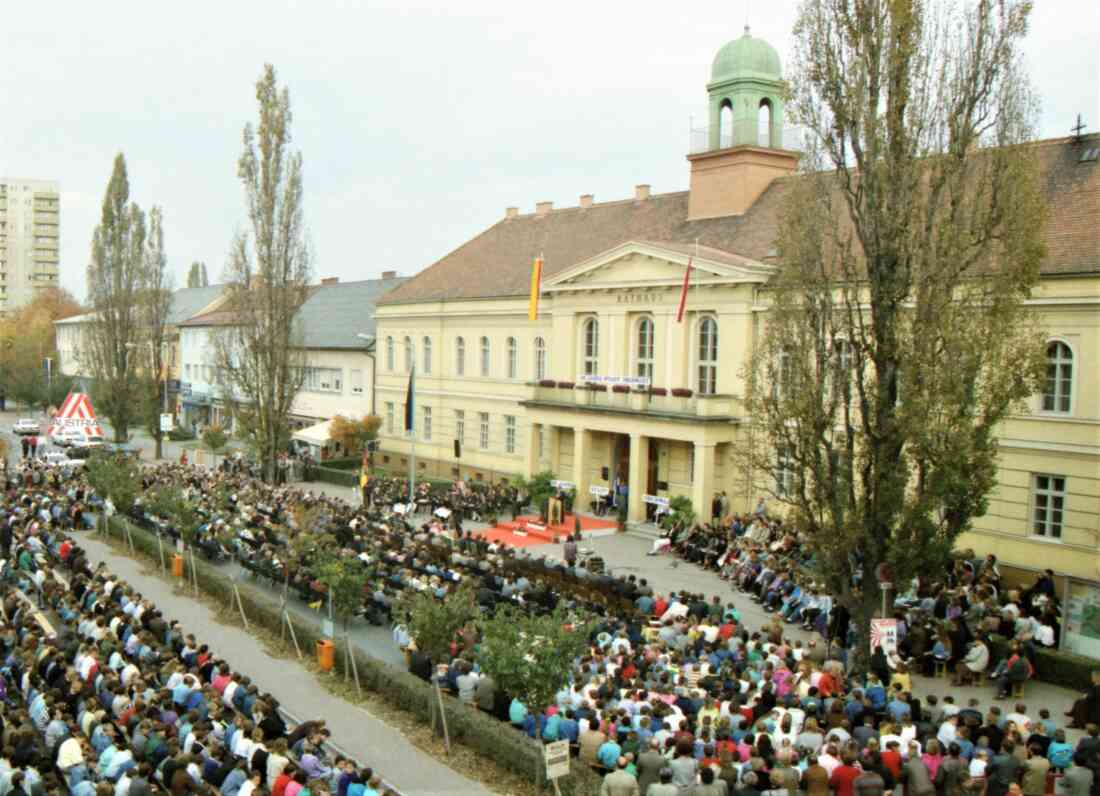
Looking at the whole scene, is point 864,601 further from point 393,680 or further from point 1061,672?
point 393,680

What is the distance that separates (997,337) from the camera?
20438 mm

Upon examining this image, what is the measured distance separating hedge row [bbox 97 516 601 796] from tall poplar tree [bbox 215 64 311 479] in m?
19.9

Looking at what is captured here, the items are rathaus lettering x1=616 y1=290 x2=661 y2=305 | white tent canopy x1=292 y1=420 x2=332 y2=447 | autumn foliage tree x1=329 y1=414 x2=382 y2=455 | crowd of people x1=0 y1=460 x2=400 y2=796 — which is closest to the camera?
crowd of people x1=0 y1=460 x2=400 y2=796

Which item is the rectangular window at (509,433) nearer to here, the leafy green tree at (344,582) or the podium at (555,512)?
the podium at (555,512)

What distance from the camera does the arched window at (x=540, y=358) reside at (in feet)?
148

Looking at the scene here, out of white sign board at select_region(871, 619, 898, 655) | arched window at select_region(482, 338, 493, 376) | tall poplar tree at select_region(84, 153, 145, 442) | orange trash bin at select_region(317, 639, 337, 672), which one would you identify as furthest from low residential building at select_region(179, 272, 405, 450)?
white sign board at select_region(871, 619, 898, 655)

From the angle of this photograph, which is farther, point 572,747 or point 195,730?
point 572,747

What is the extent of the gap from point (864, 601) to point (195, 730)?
41.2ft

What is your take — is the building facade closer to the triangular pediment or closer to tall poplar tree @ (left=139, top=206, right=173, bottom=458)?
tall poplar tree @ (left=139, top=206, right=173, bottom=458)

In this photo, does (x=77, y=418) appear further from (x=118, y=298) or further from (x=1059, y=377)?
(x=118, y=298)

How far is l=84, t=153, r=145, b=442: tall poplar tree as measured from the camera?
60.7m

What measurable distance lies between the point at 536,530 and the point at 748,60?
20.4 m

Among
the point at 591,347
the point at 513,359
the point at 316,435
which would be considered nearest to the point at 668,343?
the point at 591,347

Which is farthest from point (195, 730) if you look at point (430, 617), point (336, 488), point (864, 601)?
point (336, 488)
